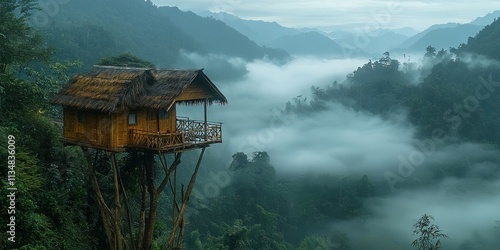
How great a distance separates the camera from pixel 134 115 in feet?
53.9

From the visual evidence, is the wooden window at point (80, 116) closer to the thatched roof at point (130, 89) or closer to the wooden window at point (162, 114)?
the thatched roof at point (130, 89)

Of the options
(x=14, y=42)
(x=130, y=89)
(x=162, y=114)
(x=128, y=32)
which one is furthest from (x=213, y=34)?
(x=130, y=89)

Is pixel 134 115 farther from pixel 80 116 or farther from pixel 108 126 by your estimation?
pixel 80 116

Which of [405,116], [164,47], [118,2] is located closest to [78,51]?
[164,47]

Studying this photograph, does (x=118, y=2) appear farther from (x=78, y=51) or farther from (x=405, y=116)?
(x=405, y=116)

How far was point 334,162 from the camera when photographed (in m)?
98.2

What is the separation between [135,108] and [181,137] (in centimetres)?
169

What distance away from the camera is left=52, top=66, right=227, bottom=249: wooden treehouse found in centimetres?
1587

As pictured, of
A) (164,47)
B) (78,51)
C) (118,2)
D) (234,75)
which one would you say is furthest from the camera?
(234,75)

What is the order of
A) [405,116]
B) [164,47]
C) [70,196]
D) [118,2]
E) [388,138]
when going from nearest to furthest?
1. [70,196]
2. [405,116]
3. [388,138]
4. [164,47]
5. [118,2]

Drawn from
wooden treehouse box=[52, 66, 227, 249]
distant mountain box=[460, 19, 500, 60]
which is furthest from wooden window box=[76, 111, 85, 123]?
distant mountain box=[460, 19, 500, 60]

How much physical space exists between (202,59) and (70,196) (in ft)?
398

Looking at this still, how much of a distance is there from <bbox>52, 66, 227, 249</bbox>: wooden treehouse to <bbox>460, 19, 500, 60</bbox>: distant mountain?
8148 cm

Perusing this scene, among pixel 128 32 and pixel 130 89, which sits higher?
pixel 128 32
